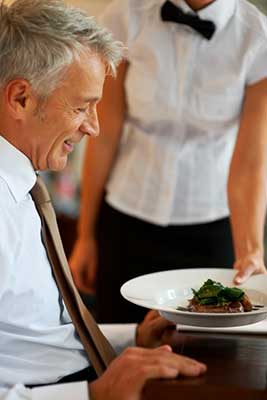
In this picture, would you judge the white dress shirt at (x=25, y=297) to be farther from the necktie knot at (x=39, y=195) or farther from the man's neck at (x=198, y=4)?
the man's neck at (x=198, y=4)

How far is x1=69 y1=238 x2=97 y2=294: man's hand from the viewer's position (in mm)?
2182

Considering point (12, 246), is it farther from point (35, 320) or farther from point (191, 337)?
point (191, 337)

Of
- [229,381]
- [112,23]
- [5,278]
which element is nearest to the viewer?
[229,381]

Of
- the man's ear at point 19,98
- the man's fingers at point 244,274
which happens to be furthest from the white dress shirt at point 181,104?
the man's ear at point 19,98

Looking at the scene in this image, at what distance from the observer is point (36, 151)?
141cm

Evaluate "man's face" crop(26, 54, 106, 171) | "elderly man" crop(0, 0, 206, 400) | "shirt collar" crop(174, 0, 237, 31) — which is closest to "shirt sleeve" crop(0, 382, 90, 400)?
"elderly man" crop(0, 0, 206, 400)

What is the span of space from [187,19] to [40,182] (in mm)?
606

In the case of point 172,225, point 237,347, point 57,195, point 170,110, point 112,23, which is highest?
point 112,23

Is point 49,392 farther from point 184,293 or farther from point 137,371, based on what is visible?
point 184,293

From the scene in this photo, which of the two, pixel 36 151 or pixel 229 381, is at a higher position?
pixel 36 151

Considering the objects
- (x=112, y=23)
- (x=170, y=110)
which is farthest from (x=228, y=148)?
(x=112, y=23)

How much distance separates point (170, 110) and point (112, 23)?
24 centimetres

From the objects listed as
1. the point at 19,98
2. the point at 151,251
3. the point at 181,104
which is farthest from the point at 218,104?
the point at 19,98

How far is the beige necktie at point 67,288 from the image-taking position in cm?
139
